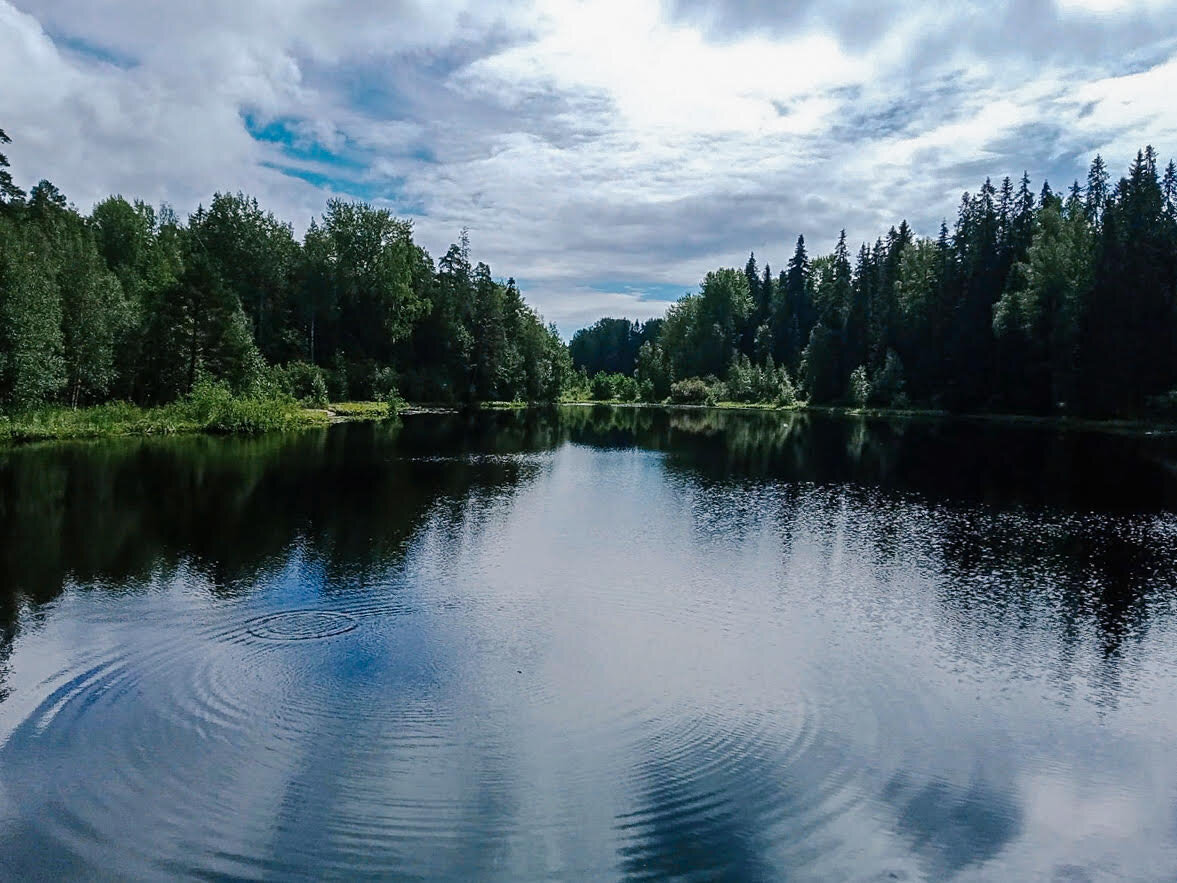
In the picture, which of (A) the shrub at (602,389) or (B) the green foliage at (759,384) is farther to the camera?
(A) the shrub at (602,389)

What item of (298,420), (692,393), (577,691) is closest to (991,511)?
(577,691)

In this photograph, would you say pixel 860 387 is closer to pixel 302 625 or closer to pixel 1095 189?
pixel 1095 189

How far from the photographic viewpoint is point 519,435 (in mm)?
66438

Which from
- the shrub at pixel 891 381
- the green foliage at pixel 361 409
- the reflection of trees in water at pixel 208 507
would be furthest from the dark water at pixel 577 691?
the shrub at pixel 891 381

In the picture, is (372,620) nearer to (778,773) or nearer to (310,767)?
(310,767)

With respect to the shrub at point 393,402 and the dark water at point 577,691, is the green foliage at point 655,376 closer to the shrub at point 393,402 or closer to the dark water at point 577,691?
the shrub at point 393,402

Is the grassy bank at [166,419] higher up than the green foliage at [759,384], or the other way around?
the green foliage at [759,384]

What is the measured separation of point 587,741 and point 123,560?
14862 mm

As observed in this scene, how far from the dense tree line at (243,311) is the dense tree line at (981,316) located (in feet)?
103

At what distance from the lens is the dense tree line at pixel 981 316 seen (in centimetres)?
7000

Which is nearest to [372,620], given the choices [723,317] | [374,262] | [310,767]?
[310,767]

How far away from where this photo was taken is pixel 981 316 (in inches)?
3551

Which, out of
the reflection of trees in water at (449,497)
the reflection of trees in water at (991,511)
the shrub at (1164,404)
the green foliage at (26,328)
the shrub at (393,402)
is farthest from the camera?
the shrub at (393,402)

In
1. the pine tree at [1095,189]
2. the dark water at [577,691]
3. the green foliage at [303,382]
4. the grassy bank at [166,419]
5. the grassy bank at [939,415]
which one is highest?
the pine tree at [1095,189]
